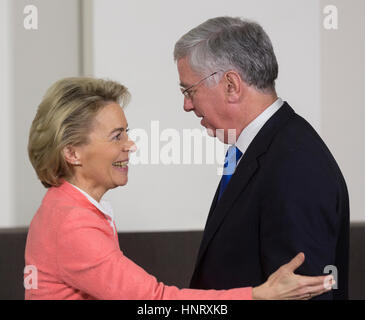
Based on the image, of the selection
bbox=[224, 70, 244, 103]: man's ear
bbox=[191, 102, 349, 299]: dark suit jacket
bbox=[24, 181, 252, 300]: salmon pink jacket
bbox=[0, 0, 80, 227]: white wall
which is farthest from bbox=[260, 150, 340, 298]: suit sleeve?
bbox=[0, 0, 80, 227]: white wall

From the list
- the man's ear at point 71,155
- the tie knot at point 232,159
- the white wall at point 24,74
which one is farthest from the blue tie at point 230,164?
the white wall at point 24,74

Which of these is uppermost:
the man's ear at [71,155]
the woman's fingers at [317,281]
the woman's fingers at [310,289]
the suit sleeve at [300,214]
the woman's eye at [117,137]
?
Answer: the woman's eye at [117,137]

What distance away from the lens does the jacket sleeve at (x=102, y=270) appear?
1157 millimetres

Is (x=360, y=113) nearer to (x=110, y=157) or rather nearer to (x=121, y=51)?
(x=121, y=51)

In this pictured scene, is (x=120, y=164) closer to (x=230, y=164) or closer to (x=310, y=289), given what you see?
(x=230, y=164)

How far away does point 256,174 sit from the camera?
4.09 feet

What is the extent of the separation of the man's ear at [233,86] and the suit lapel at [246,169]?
4.2 inches

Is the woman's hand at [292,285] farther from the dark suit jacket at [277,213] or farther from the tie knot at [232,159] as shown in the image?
the tie knot at [232,159]

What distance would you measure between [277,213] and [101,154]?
1.39 ft

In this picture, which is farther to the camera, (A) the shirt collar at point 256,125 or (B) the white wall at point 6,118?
(B) the white wall at point 6,118

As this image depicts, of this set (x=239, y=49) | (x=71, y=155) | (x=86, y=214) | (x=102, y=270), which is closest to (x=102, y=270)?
(x=102, y=270)
